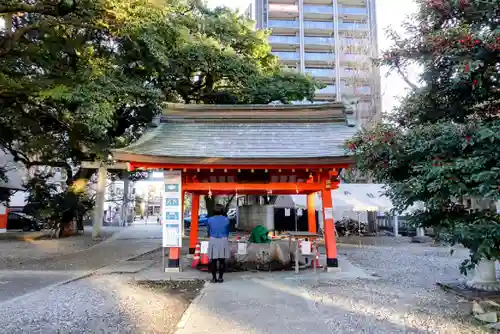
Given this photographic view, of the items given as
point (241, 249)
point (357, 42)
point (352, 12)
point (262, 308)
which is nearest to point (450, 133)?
point (262, 308)

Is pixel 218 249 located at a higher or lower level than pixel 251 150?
lower

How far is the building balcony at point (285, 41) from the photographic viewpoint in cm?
5588

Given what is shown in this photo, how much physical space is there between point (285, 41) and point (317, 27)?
16.4 ft

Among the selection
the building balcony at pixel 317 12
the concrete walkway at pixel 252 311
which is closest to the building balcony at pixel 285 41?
the building balcony at pixel 317 12

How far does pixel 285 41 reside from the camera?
184 feet

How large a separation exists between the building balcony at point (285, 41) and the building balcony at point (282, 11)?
3.07m

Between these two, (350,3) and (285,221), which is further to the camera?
(350,3)

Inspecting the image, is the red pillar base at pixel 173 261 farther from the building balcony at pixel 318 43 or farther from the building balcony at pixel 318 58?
the building balcony at pixel 318 43

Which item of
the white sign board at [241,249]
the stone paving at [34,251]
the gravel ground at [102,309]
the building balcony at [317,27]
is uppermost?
the building balcony at [317,27]

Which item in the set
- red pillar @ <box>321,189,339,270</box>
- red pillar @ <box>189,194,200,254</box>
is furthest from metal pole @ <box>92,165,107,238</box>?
red pillar @ <box>321,189,339,270</box>

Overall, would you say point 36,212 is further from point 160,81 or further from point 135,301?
point 135,301

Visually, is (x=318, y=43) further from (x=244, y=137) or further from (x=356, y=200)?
(x=244, y=137)

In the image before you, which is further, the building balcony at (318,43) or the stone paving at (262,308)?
the building balcony at (318,43)

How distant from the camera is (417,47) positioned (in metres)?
6.83
